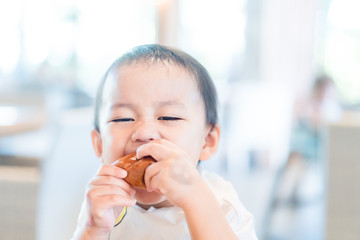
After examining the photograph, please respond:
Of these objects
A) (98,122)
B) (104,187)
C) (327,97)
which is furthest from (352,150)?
(327,97)

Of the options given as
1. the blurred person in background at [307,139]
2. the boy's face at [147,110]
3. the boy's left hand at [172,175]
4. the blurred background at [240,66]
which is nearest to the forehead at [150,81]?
the boy's face at [147,110]

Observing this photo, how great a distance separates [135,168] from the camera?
58 centimetres

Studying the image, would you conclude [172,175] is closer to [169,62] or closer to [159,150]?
[159,150]

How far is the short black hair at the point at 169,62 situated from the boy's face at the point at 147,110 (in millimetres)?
15

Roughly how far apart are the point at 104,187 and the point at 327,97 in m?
3.39

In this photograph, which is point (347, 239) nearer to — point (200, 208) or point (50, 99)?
point (200, 208)

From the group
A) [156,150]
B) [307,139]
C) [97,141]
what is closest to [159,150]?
[156,150]

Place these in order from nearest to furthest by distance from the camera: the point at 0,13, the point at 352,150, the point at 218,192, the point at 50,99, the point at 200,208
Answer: the point at 200,208 < the point at 218,192 < the point at 352,150 < the point at 50,99 < the point at 0,13

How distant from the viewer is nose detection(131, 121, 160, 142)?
2.02ft

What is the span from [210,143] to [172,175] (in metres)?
0.24

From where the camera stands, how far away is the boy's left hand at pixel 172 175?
57 centimetres

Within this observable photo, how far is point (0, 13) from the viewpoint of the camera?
498cm

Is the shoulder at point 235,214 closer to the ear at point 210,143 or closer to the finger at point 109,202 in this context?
the ear at point 210,143

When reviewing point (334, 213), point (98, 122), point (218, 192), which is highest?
point (98, 122)
